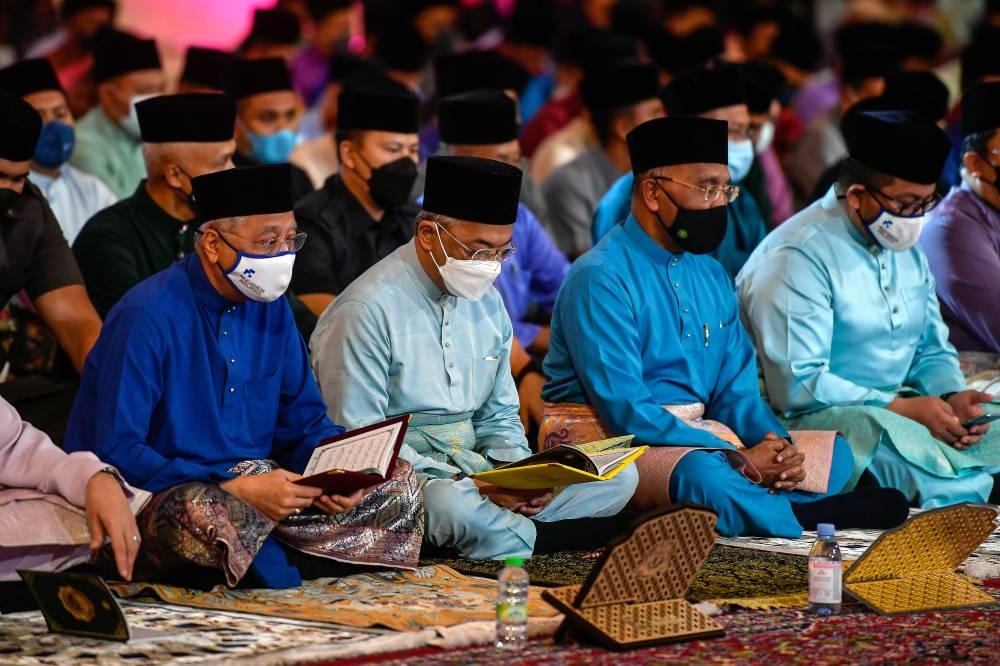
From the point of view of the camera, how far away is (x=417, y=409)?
17.4 ft

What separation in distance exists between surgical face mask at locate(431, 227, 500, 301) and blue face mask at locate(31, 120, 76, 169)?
2.33m

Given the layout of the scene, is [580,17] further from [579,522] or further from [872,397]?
[579,522]

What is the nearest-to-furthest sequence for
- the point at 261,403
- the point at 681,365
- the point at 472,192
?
the point at 261,403 < the point at 472,192 < the point at 681,365

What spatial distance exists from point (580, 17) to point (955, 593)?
9810mm

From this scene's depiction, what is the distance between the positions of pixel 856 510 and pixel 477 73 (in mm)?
3779

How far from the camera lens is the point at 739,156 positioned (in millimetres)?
7637

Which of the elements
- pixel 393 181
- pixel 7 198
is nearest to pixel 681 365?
pixel 393 181

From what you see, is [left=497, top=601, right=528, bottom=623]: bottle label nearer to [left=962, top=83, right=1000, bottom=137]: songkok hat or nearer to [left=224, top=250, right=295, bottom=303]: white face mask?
[left=224, top=250, right=295, bottom=303]: white face mask

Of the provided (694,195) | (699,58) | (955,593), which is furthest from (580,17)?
(955,593)

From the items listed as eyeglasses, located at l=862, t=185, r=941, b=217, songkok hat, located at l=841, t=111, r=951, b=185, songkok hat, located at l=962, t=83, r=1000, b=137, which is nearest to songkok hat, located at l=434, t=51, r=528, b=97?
songkok hat, located at l=962, t=83, r=1000, b=137

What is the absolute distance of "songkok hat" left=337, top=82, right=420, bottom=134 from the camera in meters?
6.80

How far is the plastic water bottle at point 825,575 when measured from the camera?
4.37 meters

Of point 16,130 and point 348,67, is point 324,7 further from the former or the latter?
point 16,130

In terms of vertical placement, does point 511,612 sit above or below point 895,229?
below
